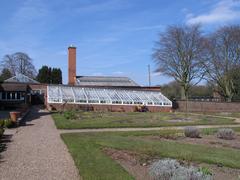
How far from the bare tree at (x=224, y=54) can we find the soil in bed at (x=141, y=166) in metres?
42.5

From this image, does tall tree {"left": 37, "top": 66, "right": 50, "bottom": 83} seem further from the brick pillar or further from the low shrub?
the low shrub

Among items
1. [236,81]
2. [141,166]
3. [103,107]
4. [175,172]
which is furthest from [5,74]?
[175,172]

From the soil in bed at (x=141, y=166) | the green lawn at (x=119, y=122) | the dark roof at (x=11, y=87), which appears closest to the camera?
the soil in bed at (x=141, y=166)

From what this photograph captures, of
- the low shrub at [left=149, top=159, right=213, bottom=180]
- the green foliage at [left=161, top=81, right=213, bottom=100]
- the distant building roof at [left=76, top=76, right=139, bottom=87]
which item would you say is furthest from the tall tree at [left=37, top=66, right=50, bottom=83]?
the low shrub at [left=149, top=159, right=213, bottom=180]

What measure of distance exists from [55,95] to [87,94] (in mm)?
3716

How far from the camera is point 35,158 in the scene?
33.6 feet

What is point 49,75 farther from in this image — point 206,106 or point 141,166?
point 141,166

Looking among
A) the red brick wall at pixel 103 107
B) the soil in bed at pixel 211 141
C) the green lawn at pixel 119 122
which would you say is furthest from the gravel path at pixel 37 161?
the red brick wall at pixel 103 107

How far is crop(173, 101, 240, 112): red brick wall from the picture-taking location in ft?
153

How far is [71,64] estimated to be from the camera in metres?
60.9

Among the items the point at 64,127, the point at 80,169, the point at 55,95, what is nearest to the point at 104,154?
the point at 80,169

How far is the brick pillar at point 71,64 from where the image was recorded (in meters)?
59.9

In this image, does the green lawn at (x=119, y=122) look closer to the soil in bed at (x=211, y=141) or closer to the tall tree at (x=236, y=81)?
the soil in bed at (x=211, y=141)

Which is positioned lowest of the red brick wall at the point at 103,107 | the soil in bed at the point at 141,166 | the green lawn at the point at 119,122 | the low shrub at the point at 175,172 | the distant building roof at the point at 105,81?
the soil in bed at the point at 141,166
